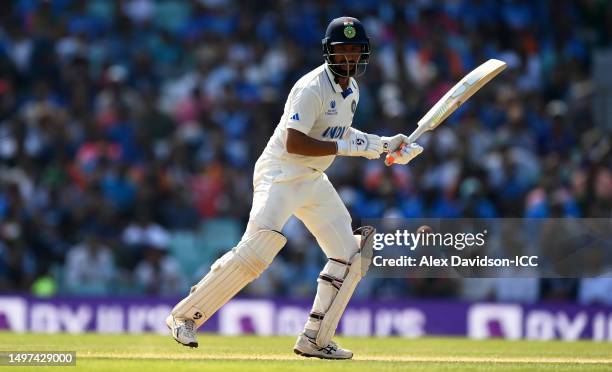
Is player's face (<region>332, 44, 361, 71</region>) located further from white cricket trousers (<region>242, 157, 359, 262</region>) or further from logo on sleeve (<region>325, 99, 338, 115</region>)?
white cricket trousers (<region>242, 157, 359, 262</region>)

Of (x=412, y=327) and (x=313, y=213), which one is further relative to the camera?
(x=412, y=327)

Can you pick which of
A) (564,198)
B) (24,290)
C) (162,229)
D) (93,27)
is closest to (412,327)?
(564,198)

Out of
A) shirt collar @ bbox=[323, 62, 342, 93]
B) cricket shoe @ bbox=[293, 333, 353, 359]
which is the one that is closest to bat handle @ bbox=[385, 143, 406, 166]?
shirt collar @ bbox=[323, 62, 342, 93]

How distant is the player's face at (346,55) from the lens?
7223mm

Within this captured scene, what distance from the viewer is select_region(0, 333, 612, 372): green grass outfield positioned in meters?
6.70

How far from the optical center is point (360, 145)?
7.18 m

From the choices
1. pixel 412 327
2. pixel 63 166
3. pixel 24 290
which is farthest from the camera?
pixel 63 166

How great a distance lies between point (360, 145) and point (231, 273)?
101 centimetres

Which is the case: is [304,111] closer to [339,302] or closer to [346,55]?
[346,55]

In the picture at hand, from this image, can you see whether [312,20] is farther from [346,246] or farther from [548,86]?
[346,246]

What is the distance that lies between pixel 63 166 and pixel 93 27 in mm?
2263

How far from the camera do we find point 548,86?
14461 millimetres

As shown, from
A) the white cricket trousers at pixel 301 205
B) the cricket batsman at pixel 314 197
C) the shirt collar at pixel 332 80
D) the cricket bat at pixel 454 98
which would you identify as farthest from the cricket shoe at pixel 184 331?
the cricket bat at pixel 454 98

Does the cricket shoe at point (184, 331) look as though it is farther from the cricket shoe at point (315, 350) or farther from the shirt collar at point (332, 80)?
the shirt collar at point (332, 80)
